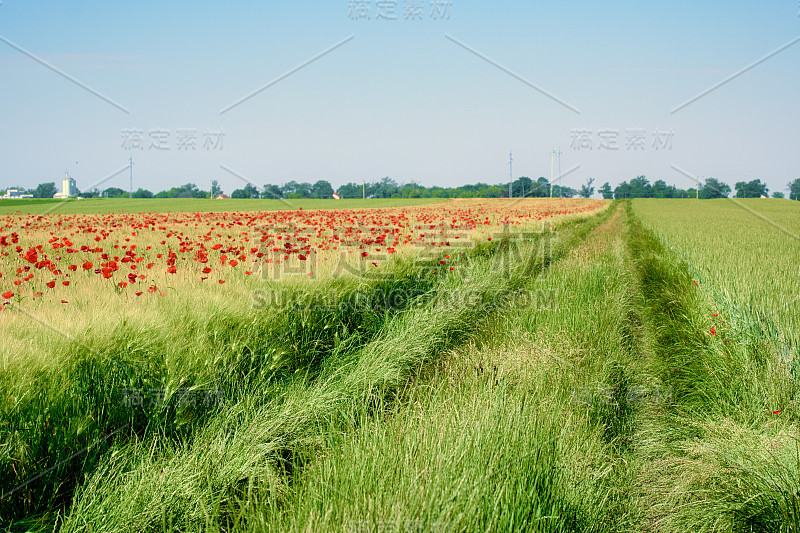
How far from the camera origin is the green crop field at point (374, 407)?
208cm

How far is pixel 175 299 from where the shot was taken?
3.76m

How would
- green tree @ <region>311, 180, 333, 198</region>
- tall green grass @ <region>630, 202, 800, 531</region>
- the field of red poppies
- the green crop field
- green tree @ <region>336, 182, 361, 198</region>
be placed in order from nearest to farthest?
the green crop field
tall green grass @ <region>630, 202, 800, 531</region>
the field of red poppies
green tree @ <region>311, 180, 333, 198</region>
green tree @ <region>336, 182, 361, 198</region>

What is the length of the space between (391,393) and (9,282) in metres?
3.70

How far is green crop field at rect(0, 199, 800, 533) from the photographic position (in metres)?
2.08

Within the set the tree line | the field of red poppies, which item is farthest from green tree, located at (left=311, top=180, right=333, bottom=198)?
the field of red poppies

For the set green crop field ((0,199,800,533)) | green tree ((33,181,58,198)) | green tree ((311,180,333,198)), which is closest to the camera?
green crop field ((0,199,800,533))

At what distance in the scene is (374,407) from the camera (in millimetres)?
3254

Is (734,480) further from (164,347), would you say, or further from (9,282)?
(9,282)

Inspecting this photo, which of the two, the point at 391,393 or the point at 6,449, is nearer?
the point at 6,449

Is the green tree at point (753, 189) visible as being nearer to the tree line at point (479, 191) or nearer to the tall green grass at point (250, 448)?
the tree line at point (479, 191)

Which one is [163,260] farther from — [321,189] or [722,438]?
[321,189]

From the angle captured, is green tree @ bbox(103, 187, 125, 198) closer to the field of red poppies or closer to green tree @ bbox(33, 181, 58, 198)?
green tree @ bbox(33, 181, 58, 198)

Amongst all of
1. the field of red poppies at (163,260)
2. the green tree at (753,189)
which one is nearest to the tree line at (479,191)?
the green tree at (753,189)

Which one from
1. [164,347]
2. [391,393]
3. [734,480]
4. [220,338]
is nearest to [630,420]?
[734,480]
